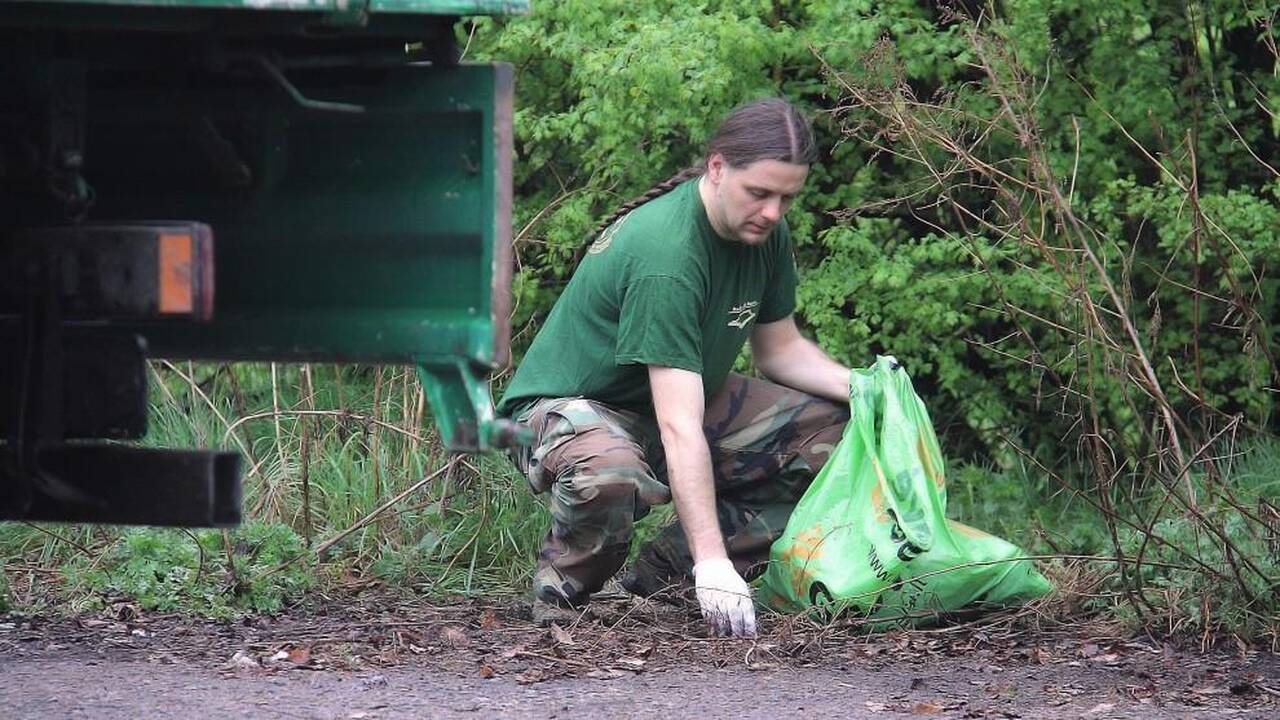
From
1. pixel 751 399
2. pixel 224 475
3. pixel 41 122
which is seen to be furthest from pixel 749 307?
pixel 41 122

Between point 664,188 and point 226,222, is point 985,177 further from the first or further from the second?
point 226,222

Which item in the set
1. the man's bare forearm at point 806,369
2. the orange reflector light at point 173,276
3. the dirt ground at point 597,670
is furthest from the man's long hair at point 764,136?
the orange reflector light at point 173,276

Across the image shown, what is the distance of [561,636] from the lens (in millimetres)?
4613

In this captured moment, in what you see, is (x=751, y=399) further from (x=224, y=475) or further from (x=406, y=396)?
(x=224, y=475)

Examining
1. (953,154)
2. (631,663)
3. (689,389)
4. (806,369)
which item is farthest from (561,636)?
(953,154)

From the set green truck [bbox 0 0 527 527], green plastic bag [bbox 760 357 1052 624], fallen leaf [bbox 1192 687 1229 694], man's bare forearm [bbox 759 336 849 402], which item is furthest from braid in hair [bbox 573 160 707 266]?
fallen leaf [bbox 1192 687 1229 694]

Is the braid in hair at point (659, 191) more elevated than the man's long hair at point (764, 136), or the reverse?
the man's long hair at point (764, 136)

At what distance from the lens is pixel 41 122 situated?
2906 mm

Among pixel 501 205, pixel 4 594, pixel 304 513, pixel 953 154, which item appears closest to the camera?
pixel 501 205

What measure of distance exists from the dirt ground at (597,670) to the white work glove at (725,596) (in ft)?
0.18

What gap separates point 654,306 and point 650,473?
522mm

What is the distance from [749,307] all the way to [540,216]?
1.46 metres

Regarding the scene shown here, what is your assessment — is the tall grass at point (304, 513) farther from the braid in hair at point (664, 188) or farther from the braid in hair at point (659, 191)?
the braid in hair at point (664, 188)

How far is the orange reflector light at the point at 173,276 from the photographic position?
2.78 metres
